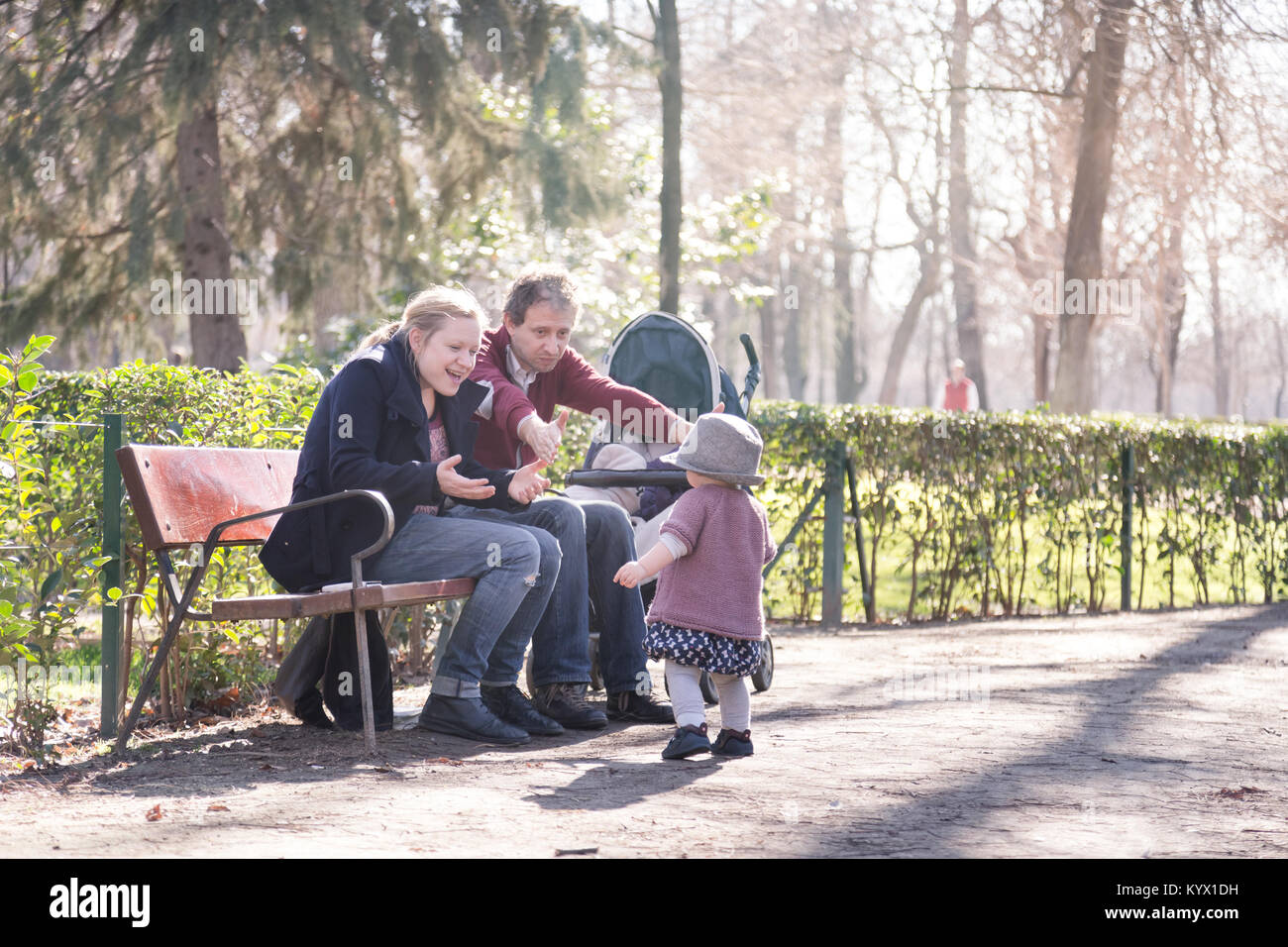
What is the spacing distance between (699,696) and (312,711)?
1434 millimetres

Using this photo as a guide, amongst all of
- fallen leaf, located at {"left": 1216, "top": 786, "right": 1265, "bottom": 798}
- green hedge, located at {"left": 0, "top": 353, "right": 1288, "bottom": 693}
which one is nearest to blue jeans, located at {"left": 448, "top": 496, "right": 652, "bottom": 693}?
green hedge, located at {"left": 0, "top": 353, "right": 1288, "bottom": 693}

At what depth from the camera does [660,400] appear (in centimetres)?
618

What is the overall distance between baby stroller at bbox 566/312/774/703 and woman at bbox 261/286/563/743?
0.74 m

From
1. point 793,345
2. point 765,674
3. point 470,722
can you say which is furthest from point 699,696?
point 793,345

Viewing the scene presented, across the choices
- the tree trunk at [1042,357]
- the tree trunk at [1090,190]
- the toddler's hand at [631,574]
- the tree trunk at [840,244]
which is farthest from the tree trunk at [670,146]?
the tree trunk at [1042,357]

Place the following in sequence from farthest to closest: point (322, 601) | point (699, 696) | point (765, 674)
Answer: point (765, 674) → point (699, 696) → point (322, 601)

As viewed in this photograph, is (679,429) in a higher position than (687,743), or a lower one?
higher

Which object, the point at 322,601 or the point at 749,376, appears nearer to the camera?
the point at 322,601

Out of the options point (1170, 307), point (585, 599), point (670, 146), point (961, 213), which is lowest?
point (585, 599)

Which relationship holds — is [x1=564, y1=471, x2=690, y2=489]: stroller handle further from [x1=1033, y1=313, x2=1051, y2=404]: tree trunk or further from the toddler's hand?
[x1=1033, y1=313, x2=1051, y2=404]: tree trunk

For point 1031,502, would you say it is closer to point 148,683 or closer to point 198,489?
point 198,489

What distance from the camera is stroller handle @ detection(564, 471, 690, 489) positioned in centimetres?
533
